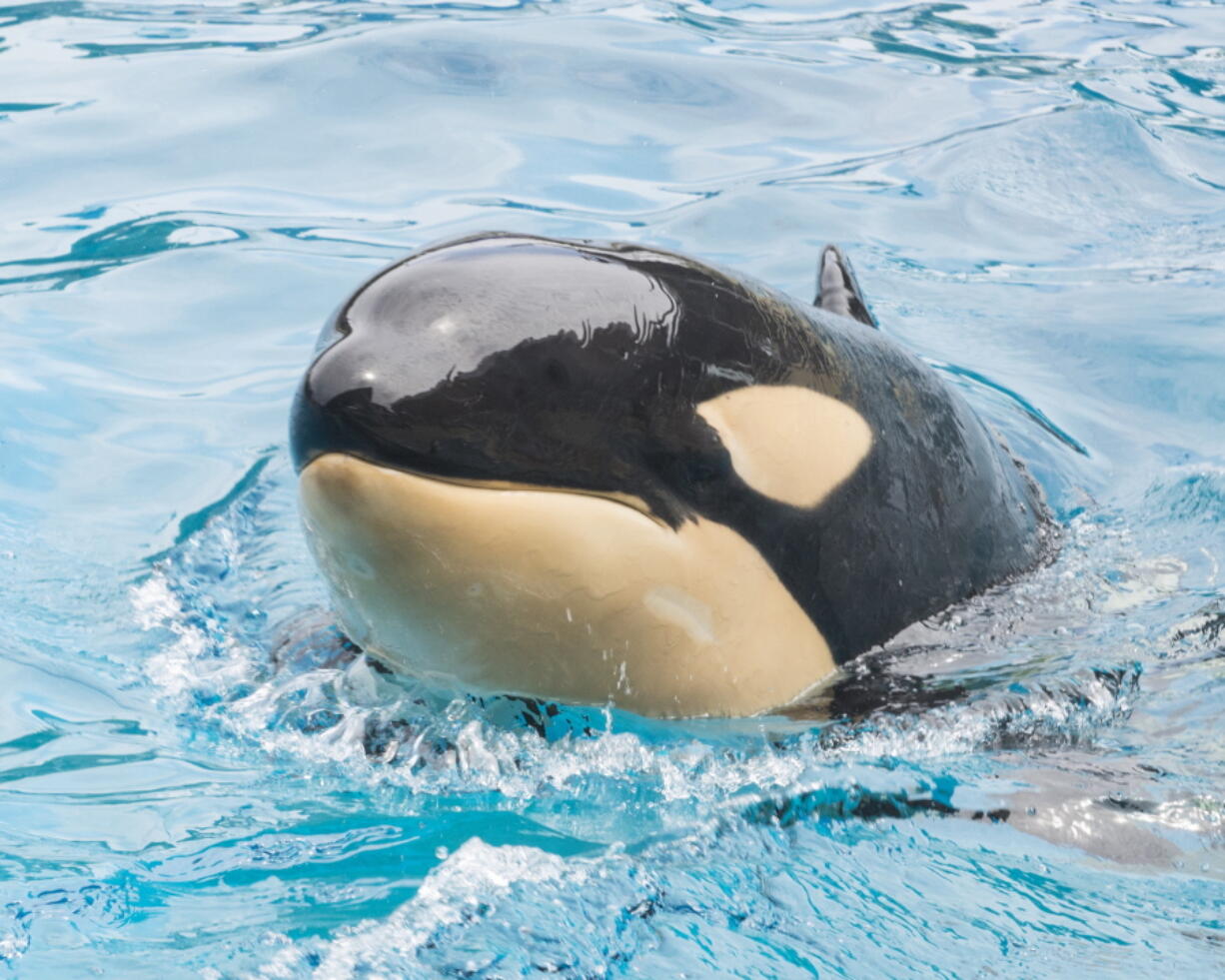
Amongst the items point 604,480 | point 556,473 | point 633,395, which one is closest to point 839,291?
point 633,395

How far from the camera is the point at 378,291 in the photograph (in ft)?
11.4

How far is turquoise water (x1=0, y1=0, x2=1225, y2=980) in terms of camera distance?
358 cm

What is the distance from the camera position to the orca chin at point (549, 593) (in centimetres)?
338

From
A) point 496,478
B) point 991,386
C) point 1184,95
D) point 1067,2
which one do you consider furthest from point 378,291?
point 1067,2

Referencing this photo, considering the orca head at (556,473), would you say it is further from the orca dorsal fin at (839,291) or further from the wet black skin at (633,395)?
the orca dorsal fin at (839,291)

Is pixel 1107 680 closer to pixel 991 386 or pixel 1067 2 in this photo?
pixel 991 386

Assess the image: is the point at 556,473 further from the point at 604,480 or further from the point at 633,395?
the point at 633,395

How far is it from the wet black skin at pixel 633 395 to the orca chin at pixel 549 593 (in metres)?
0.06

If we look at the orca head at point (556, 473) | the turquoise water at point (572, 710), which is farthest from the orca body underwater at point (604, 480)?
the turquoise water at point (572, 710)

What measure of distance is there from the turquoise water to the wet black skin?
336mm

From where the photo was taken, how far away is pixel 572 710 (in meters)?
3.89

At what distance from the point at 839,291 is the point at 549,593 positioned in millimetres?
2673

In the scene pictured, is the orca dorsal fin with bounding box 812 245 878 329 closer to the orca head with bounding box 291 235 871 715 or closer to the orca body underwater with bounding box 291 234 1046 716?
the orca body underwater with bounding box 291 234 1046 716

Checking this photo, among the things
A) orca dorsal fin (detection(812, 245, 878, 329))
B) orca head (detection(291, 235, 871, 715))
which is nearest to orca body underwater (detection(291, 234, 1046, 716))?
orca head (detection(291, 235, 871, 715))
